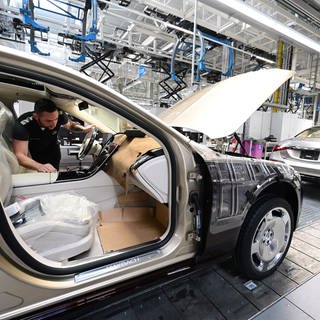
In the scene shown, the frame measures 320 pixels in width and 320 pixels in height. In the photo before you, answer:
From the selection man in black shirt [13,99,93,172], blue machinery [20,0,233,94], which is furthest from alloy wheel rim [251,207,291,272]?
blue machinery [20,0,233,94]

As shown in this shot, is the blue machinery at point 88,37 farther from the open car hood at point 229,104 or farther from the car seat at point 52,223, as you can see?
the car seat at point 52,223

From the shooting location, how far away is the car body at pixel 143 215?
0.97 m

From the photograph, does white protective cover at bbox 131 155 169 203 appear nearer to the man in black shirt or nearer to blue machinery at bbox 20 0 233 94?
the man in black shirt

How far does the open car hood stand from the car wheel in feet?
2.33

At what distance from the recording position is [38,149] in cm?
247

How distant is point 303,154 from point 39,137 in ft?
13.4

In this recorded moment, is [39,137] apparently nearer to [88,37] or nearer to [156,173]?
[156,173]

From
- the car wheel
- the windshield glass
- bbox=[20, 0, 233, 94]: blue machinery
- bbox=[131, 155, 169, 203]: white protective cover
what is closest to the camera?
bbox=[131, 155, 169, 203]: white protective cover

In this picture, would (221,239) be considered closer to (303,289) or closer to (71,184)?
(303,289)

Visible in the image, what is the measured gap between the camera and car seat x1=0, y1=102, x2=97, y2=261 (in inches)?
48.1

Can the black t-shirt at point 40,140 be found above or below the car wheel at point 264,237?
above

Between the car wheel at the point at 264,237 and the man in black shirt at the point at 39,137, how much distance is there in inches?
72.2

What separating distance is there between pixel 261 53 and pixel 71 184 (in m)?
6.33

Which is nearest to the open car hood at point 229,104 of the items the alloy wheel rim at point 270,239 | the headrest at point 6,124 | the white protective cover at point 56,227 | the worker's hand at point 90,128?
the alloy wheel rim at point 270,239
